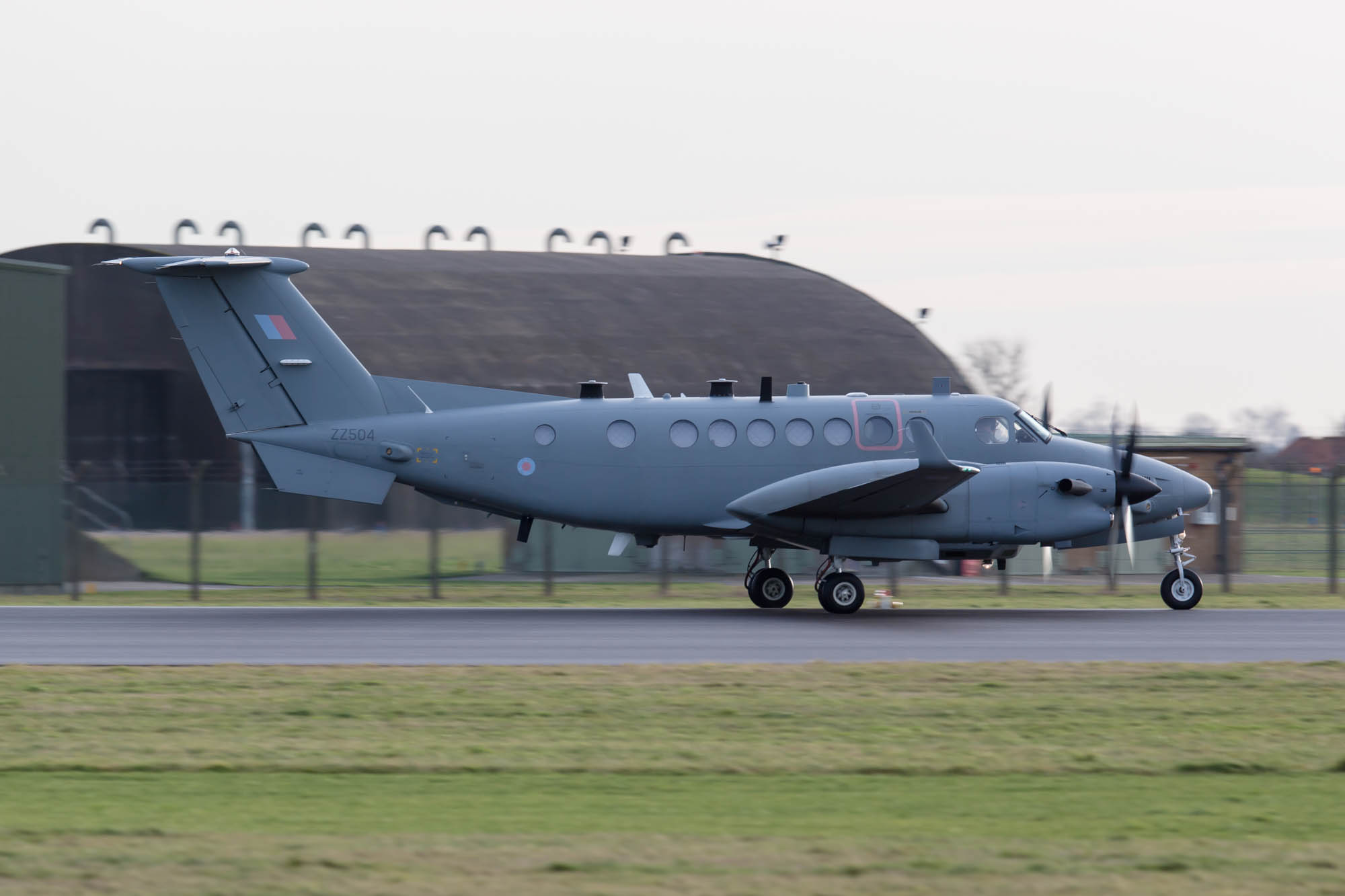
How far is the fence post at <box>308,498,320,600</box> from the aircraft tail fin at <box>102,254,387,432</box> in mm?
4960

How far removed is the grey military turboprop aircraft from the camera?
72.2 ft

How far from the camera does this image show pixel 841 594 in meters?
21.9

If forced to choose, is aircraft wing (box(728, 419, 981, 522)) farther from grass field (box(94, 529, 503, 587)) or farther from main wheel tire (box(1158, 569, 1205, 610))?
grass field (box(94, 529, 503, 587))

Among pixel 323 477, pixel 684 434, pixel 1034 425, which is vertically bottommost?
pixel 323 477

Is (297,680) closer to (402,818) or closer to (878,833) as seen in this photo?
(402,818)

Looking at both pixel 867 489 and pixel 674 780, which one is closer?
pixel 674 780

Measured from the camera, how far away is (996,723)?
11.8 metres

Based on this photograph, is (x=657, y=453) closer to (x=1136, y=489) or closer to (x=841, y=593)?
(x=841, y=593)

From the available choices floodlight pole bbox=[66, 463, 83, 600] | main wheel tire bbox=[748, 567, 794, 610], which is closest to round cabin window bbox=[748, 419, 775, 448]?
main wheel tire bbox=[748, 567, 794, 610]

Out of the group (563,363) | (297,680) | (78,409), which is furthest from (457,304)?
(297,680)

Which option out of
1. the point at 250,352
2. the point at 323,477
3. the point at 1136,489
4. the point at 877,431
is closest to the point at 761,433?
the point at 877,431

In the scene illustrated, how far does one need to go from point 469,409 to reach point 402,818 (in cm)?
1506

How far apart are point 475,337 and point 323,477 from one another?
60.7 feet

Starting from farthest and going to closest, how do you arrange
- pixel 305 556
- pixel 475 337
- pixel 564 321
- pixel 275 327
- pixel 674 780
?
pixel 564 321, pixel 475 337, pixel 305 556, pixel 275 327, pixel 674 780
